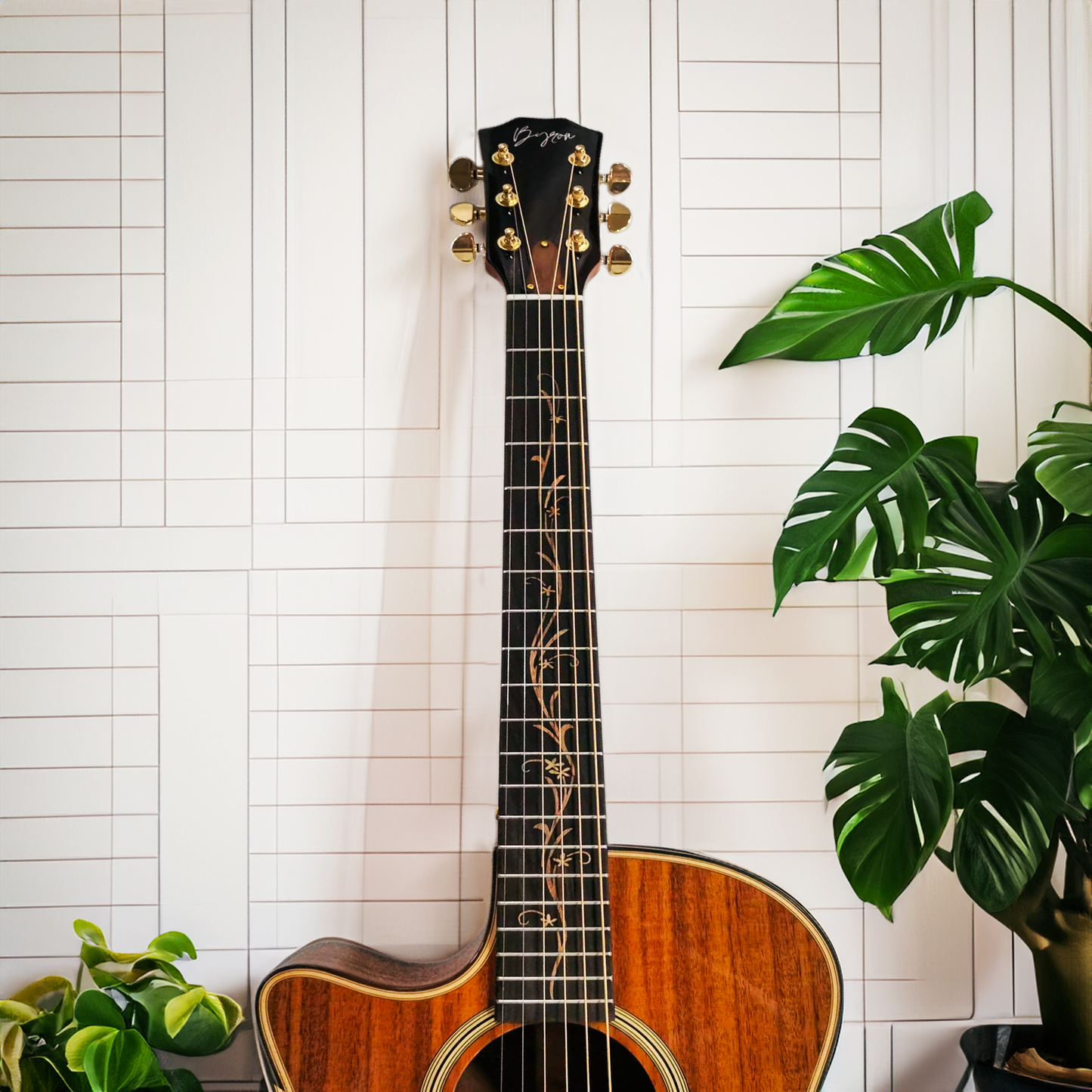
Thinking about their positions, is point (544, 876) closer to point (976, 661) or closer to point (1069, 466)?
point (976, 661)

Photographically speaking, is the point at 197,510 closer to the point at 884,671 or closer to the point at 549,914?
the point at 549,914

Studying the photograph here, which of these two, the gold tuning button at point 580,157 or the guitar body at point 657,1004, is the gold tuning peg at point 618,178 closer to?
the gold tuning button at point 580,157

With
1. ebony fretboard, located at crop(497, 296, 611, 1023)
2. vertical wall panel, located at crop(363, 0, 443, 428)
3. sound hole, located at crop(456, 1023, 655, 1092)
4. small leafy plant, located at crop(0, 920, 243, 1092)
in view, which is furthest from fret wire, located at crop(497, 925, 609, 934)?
vertical wall panel, located at crop(363, 0, 443, 428)

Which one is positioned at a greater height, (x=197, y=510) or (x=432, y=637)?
(x=197, y=510)

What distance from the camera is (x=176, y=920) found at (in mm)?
1215

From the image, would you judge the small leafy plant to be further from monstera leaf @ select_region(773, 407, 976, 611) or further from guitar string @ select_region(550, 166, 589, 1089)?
monstera leaf @ select_region(773, 407, 976, 611)

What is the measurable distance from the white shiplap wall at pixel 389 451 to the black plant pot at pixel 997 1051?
74mm

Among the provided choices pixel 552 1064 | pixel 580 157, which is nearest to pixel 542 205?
pixel 580 157

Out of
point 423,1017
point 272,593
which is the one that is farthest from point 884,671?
point 272,593

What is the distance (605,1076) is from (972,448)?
89cm

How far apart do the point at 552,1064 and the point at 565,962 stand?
0.13 metres

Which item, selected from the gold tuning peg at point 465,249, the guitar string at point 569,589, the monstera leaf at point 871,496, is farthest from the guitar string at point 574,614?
the monstera leaf at point 871,496

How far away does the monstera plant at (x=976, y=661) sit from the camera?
3.01ft

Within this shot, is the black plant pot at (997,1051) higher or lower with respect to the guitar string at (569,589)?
lower
